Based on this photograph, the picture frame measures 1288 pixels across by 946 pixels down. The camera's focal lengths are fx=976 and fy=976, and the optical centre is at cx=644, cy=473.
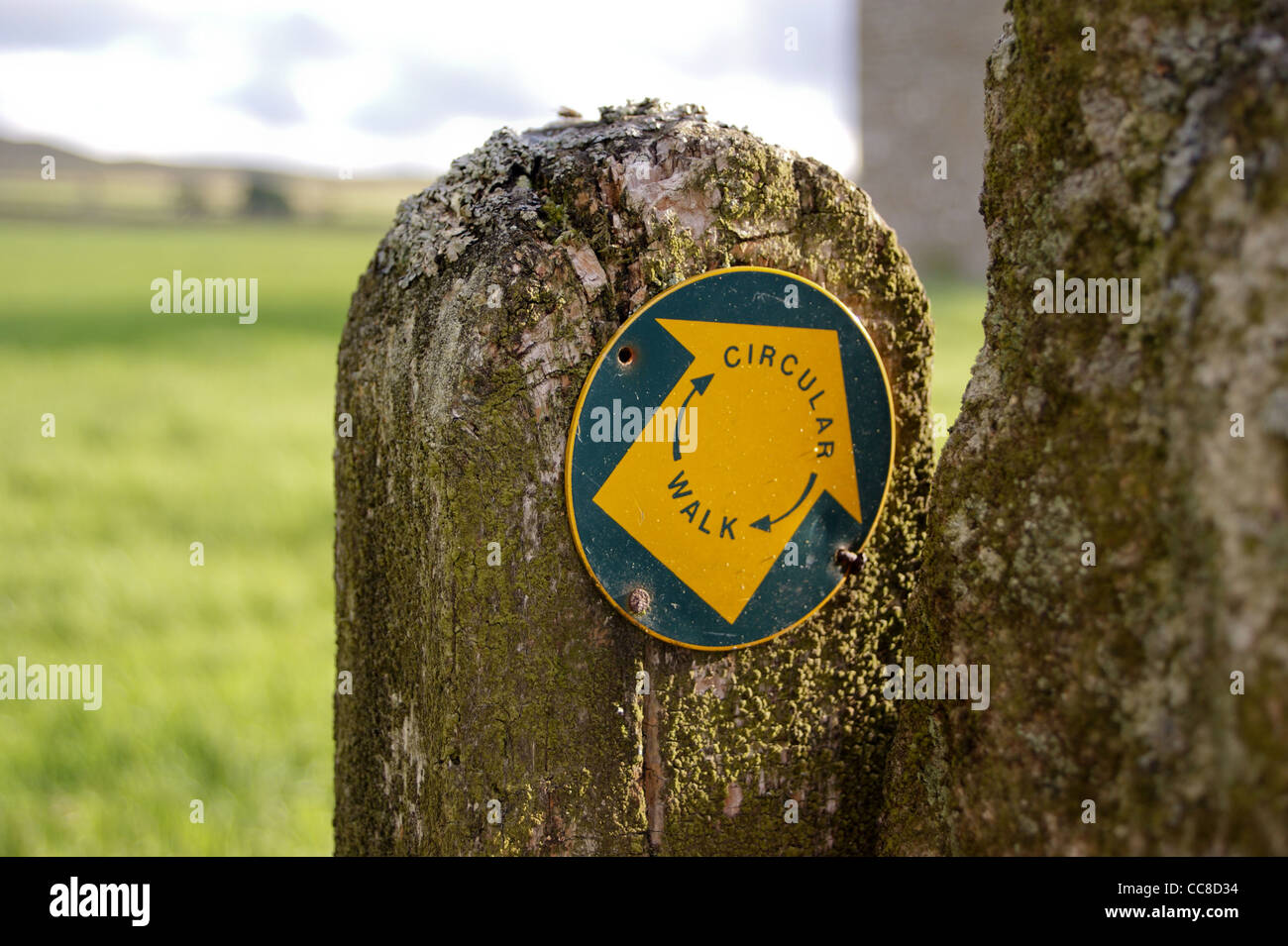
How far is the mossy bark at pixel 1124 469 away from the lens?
91 centimetres

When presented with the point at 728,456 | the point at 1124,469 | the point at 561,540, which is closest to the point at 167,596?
the point at 561,540

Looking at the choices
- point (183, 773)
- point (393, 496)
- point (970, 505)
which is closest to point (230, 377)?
point (183, 773)

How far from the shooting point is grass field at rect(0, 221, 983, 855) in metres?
2.76

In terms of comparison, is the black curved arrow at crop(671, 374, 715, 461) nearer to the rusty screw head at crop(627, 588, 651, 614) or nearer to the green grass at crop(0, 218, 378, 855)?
the rusty screw head at crop(627, 588, 651, 614)

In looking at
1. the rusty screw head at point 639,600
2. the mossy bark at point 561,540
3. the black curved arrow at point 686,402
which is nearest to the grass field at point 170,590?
the mossy bark at point 561,540

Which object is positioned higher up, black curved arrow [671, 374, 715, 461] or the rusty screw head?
black curved arrow [671, 374, 715, 461]

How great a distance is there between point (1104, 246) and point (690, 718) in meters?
0.80

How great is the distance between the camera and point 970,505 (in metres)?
1.23

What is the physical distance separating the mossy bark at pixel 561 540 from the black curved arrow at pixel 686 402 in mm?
134

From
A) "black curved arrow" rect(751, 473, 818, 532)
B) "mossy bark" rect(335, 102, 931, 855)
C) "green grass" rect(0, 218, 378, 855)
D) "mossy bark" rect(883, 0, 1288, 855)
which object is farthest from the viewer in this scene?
"green grass" rect(0, 218, 378, 855)

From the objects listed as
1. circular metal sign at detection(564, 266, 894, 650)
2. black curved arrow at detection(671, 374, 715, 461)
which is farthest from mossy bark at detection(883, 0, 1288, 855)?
black curved arrow at detection(671, 374, 715, 461)

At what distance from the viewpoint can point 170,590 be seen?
394cm

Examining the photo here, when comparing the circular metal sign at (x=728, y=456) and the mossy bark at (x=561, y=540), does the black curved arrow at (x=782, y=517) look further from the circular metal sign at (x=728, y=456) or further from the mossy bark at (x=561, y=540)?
the mossy bark at (x=561, y=540)
